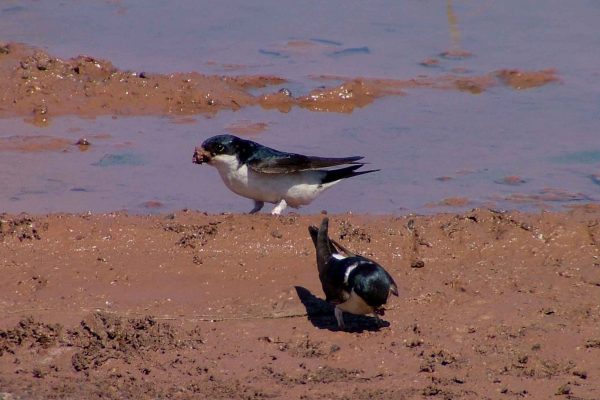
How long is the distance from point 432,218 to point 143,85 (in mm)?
4076

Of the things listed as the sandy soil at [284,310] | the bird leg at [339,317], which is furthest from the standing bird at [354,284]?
the sandy soil at [284,310]

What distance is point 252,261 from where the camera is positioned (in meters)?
7.31

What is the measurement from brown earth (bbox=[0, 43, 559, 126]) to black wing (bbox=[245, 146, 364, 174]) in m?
2.98

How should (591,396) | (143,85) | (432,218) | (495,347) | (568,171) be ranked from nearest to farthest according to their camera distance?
(591,396) → (495,347) → (432,218) → (568,171) → (143,85)

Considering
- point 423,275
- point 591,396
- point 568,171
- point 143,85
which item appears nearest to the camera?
point 591,396

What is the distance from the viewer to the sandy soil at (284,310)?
19.7 feet

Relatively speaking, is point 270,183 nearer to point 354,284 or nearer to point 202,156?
point 202,156

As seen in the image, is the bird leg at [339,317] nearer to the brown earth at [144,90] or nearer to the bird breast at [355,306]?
the bird breast at [355,306]

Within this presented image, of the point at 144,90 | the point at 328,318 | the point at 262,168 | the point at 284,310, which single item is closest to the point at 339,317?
the point at 328,318

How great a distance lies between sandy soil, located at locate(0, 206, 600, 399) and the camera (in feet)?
19.7

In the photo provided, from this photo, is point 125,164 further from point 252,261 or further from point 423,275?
point 423,275

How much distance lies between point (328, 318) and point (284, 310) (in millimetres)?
238

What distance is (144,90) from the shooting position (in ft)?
35.9

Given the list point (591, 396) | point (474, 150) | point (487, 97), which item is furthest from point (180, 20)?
point (591, 396)
